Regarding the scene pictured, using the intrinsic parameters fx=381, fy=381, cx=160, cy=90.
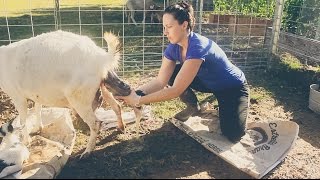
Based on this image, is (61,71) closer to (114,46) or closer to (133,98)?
(114,46)

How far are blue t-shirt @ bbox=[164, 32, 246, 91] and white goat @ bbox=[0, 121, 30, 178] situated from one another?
6.49ft

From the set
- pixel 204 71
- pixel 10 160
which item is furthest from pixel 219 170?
pixel 10 160

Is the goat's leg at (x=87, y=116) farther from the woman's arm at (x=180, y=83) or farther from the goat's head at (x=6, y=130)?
the goat's head at (x=6, y=130)

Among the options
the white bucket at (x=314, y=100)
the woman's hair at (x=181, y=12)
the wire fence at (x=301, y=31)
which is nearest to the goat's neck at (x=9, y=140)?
the woman's hair at (x=181, y=12)

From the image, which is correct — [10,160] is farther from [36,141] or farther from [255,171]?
[255,171]

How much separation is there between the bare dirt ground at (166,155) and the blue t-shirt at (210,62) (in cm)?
81

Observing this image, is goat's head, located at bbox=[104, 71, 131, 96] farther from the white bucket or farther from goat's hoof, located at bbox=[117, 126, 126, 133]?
the white bucket

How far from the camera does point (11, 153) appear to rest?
388cm

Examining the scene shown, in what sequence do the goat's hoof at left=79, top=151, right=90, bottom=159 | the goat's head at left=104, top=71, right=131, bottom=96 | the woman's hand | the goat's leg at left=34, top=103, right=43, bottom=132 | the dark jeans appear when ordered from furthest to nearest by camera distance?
the goat's leg at left=34, top=103, right=43, bottom=132, the dark jeans, the goat's hoof at left=79, top=151, right=90, bottom=159, the goat's head at left=104, top=71, right=131, bottom=96, the woman's hand

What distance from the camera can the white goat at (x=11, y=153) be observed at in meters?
3.70

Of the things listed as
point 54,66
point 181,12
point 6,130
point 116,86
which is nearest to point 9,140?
point 6,130

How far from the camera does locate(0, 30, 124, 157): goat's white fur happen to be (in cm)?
398

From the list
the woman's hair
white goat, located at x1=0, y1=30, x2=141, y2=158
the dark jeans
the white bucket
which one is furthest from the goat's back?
the white bucket

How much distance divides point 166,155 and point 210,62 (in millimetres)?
1177
